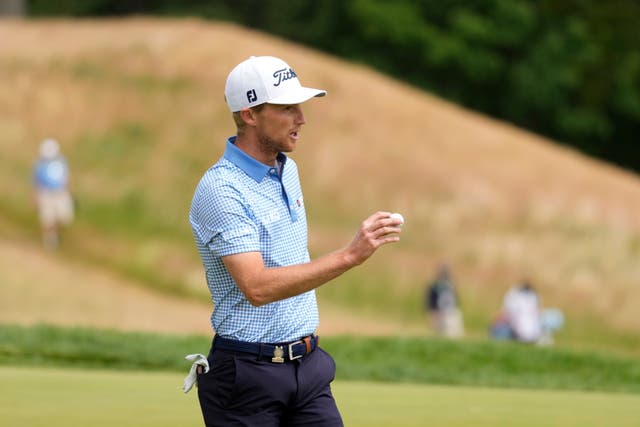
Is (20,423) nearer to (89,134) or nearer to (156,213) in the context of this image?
(156,213)

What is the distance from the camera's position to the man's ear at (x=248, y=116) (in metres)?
4.96

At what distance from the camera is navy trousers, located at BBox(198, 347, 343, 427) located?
16.1 ft

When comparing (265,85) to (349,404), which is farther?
(349,404)

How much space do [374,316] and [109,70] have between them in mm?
9863

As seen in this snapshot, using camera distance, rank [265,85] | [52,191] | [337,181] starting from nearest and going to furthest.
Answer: [265,85]
[52,191]
[337,181]

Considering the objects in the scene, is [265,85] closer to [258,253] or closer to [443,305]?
[258,253]

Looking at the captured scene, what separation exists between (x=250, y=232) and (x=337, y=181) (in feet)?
80.9

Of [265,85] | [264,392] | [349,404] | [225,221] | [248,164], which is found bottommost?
[349,404]

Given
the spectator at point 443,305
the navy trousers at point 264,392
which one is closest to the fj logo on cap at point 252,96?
the navy trousers at point 264,392

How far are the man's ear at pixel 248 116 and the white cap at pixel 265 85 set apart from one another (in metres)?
0.02

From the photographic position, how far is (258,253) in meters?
4.76

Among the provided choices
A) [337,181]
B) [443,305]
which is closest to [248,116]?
[443,305]

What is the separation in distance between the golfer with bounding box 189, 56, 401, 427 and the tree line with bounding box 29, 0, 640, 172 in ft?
133

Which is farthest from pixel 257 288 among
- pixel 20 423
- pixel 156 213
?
pixel 156 213
